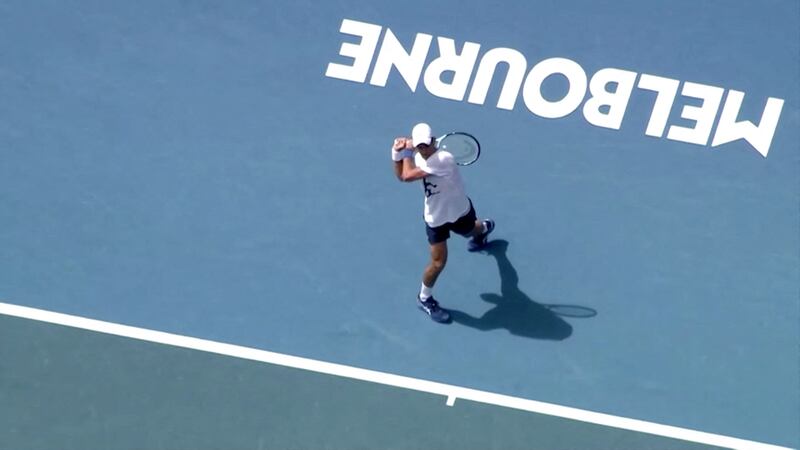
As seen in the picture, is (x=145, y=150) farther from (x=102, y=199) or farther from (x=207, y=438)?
(x=207, y=438)

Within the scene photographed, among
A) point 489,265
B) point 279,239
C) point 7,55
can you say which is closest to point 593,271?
point 489,265

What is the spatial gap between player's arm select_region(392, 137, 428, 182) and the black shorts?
0.67m

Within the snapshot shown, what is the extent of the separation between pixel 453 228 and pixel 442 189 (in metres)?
0.53

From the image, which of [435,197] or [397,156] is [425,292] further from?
[397,156]

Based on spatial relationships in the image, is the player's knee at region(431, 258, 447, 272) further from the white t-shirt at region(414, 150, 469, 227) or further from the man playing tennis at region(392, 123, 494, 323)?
the white t-shirt at region(414, 150, 469, 227)

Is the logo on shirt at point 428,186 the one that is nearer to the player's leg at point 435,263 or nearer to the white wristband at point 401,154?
the white wristband at point 401,154

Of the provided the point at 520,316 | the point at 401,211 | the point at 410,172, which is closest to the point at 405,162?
the point at 410,172

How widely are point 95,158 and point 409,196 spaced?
11.3 ft

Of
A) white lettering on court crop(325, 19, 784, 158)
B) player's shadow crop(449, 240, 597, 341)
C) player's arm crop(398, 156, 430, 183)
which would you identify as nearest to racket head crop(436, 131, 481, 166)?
player's arm crop(398, 156, 430, 183)

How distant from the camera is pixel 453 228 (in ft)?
44.5

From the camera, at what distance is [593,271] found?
14273mm

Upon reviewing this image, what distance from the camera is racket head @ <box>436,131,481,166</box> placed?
1361 centimetres

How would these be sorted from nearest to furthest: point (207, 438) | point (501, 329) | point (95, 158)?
point (207, 438)
point (501, 329)
point (95, 158)

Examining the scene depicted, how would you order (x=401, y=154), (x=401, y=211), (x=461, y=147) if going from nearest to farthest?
(x=401, y=154)
(x=461, y=147)
(x=401, y=211)
